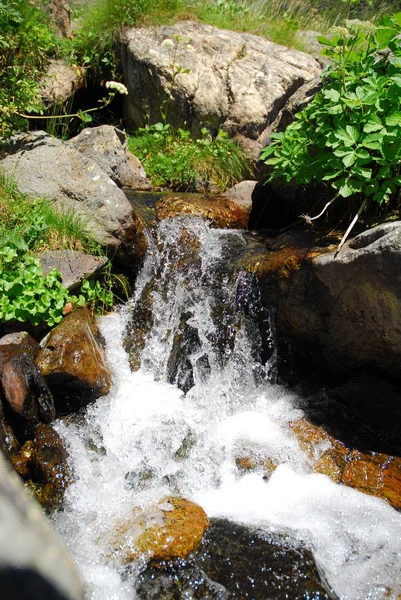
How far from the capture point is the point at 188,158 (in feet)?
23.4

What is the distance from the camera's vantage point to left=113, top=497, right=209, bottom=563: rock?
284 cm

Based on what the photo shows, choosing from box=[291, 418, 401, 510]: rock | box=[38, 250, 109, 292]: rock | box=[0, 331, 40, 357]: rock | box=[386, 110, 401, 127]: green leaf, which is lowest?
box=[291, 418, 401, 510]: rock

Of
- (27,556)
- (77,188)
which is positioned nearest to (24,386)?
(77,188)

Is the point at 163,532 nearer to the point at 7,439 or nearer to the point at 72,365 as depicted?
the point at 7,439

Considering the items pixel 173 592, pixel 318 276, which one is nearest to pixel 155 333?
pixel 318 276

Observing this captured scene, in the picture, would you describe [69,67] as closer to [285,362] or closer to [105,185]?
[105,185]

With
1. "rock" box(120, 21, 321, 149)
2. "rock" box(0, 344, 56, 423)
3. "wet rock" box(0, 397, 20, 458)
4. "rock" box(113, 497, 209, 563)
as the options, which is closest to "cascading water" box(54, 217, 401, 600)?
"rock" box(113, 497, 209, 563)

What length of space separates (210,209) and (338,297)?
251cm

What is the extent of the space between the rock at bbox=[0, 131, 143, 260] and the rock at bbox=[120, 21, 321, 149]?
3.00 metres

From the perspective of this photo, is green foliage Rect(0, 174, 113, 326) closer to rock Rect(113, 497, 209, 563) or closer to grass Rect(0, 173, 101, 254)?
grass Rect(0, 173, 101, 254)

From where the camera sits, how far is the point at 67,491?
334 cm

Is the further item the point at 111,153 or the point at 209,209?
the point at 111,153

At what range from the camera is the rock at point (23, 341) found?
378 centimetres

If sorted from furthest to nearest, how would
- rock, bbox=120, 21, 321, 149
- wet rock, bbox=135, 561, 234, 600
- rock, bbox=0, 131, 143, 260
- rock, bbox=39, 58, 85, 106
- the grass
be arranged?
rock, bbox=120, 21, 321, 149 → rock, bbox=39, 58, 85, 106 → rock, bbox=0, 131, 143, 260 → the grass → wet rock, bbox=135, 561, 234, 600
